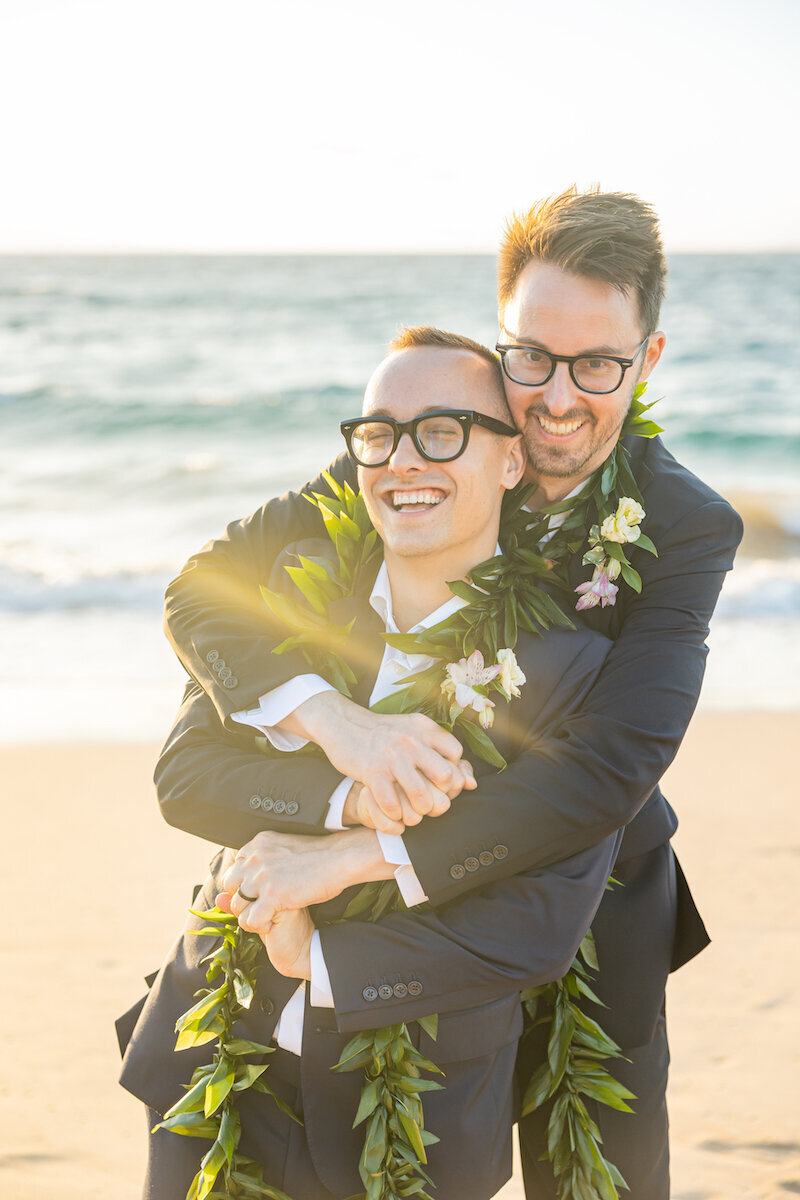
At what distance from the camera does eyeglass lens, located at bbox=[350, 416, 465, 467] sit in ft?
7.79

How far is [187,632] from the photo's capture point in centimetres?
272

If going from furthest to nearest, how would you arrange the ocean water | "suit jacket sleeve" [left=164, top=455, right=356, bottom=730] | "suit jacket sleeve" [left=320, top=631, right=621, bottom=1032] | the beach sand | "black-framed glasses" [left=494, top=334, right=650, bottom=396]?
the ocean water
the beach sand
"black-framed glasses" [left=494, top=334, right=650, bottom=396]
"suit jacket sleeve" [left=164, top=455, right=356, bottom=730]
"suit jacket sleeve" [left=320, top=631, right=621, bottom=1032]

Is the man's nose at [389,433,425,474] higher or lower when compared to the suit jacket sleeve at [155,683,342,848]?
higher

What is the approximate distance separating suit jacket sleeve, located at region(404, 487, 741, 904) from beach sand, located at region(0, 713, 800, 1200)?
2354 mm

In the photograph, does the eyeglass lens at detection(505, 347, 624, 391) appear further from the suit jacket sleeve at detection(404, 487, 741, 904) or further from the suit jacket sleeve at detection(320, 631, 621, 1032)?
the suit jacket sleeve at detection(320, 631, 621, 1032)

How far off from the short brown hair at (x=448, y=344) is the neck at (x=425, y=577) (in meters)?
0.32

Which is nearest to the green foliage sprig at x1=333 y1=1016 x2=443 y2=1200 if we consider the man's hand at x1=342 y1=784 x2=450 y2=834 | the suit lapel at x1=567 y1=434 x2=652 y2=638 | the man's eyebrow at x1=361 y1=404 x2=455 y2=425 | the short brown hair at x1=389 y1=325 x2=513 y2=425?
the man's hand at x1=342 y1=784 x2=450 y2=834

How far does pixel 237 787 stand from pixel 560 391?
4.11 feet

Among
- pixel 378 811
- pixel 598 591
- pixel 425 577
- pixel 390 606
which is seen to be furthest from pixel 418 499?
pixel 378 811

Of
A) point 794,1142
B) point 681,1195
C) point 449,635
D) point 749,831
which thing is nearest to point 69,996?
point 681,1195

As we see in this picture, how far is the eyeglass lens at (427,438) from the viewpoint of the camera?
237 centimetres

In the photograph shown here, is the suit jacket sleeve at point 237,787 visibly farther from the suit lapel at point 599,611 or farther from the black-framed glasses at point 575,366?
the black-framed glasses at point 575,366

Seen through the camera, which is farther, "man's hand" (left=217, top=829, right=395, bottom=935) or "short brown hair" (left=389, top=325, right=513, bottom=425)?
"short brown hair" (left=389, top=325, right=513, bottom=425)

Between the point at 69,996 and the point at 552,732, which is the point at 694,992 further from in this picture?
the point at 552,732
